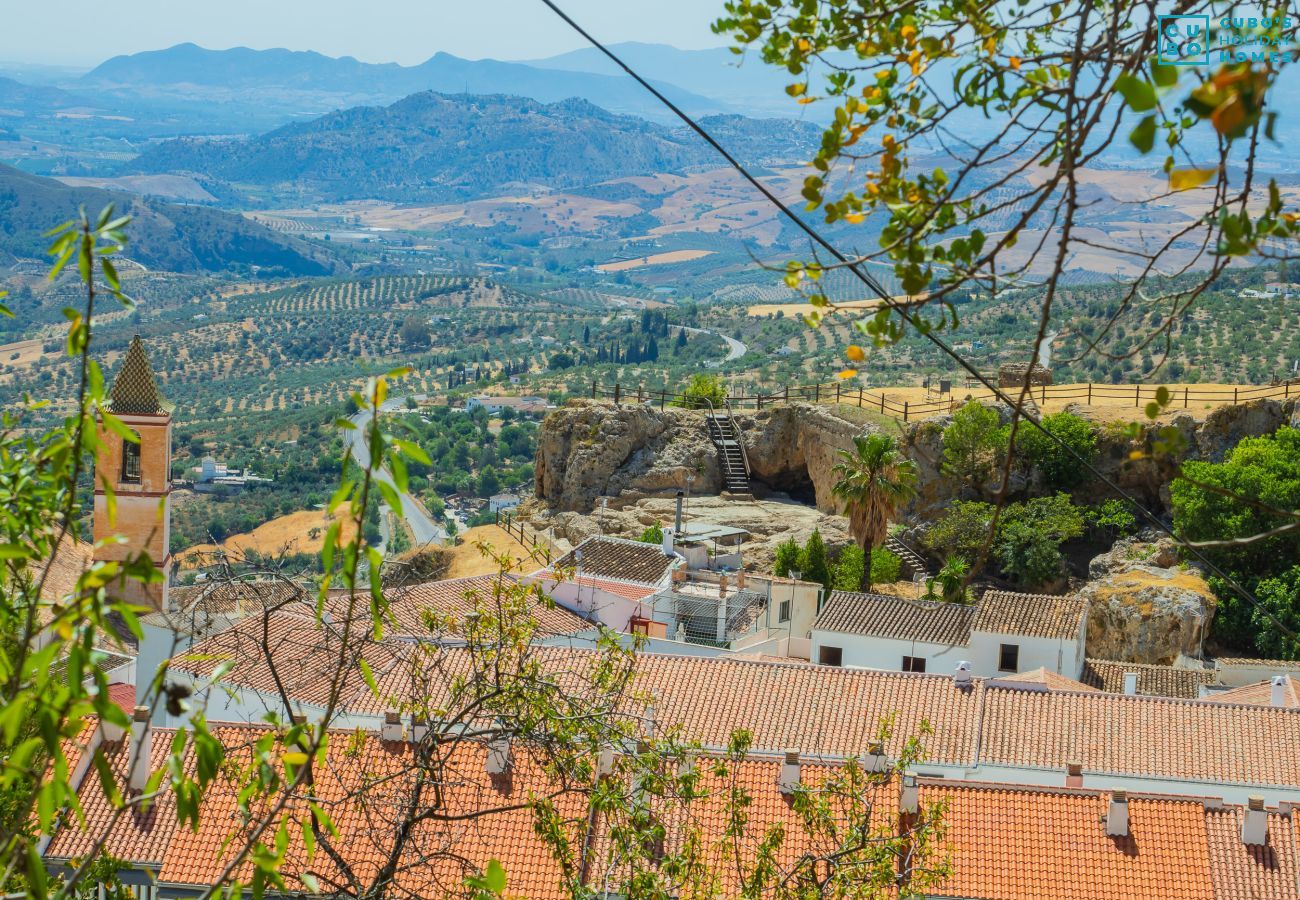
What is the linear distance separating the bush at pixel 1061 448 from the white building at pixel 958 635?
166 inches

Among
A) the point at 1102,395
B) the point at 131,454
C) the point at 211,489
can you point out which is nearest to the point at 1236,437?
the point at 1102,395

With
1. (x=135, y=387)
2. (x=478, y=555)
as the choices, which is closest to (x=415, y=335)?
(x=478, y=555)

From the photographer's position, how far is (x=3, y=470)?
6.22 metres

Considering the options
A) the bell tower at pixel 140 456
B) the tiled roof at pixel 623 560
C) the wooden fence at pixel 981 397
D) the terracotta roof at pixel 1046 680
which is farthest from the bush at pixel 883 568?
the bell tower at pixel 140 456

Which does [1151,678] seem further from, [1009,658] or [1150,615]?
[1009,658]

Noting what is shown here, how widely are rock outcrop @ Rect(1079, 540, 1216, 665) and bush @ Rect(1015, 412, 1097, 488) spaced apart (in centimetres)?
282

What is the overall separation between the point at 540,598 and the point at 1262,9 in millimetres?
6091

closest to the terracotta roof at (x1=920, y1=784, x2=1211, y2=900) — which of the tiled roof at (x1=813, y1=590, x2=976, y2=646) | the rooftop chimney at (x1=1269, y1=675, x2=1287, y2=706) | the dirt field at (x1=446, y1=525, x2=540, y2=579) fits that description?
the rooftop chimney at (x1=1269, y1=675, x2=1287, y2=706)

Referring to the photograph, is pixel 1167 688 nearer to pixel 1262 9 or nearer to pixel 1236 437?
pixel 1236 437

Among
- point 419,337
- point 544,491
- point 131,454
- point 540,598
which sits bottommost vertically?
point 419,337

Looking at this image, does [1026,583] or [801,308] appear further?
[801,308]

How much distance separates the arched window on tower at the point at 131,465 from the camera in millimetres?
29109

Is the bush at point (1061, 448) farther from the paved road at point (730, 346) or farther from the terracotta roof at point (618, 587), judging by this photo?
the paved road at point (730, 346)

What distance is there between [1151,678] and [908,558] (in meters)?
8.11
